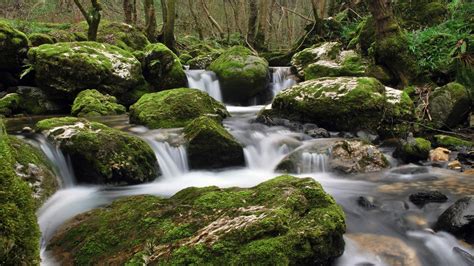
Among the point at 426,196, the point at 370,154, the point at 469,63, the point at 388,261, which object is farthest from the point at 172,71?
the point at 388,261

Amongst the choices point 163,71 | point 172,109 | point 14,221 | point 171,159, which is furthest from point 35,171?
point 163,71

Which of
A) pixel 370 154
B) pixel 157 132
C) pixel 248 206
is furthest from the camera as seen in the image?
pixel 157 132

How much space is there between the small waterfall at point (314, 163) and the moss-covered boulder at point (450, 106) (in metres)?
3.43

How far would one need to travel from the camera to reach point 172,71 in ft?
38.7

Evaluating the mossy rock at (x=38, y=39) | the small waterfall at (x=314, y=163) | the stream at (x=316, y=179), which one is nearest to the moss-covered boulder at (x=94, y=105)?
the stream at (x=316, y=179)

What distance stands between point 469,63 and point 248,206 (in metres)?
7.97

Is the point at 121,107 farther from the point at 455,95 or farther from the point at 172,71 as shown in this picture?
the point at 455,95

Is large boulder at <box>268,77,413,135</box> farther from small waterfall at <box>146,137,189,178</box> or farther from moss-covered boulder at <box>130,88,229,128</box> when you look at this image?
small waterfall at <box>146,137,189,178</box>

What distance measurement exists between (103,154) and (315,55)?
10.2m

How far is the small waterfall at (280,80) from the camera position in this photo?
13094mm

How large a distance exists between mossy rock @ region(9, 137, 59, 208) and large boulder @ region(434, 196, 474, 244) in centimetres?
439

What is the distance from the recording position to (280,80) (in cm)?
1351

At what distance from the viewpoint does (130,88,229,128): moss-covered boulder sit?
8.12 meters

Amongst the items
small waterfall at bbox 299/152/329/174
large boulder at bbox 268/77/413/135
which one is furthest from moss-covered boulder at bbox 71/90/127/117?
small waterfall at bbox 299/152/329/174
